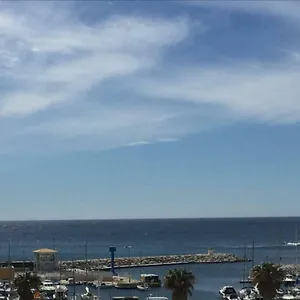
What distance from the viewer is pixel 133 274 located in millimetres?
103188

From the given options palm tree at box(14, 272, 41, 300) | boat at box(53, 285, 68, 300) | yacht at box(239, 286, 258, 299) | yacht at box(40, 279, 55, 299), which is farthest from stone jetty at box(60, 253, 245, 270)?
palm tree at box(14, 272, 41, 300)

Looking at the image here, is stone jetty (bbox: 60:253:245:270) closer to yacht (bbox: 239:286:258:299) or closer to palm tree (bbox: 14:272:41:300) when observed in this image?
yacht (bbox: 239:286:258:299)

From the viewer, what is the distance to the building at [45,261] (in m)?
81.5

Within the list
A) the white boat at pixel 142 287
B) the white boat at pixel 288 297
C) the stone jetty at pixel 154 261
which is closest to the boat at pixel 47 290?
the white boat at pixel 142 287

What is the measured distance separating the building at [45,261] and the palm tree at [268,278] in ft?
149

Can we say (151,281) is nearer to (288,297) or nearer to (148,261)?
(288,297)

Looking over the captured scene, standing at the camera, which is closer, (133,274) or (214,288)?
(214,288)

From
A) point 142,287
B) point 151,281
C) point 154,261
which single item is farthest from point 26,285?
point 154,261

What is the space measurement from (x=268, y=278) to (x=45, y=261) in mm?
47097

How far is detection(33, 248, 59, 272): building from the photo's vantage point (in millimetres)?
81500

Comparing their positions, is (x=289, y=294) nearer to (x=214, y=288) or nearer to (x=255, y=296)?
(x=255, y=296)

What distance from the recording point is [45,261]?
3226 inches

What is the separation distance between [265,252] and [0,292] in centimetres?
9451

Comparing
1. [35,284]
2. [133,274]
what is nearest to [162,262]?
[133,274]
